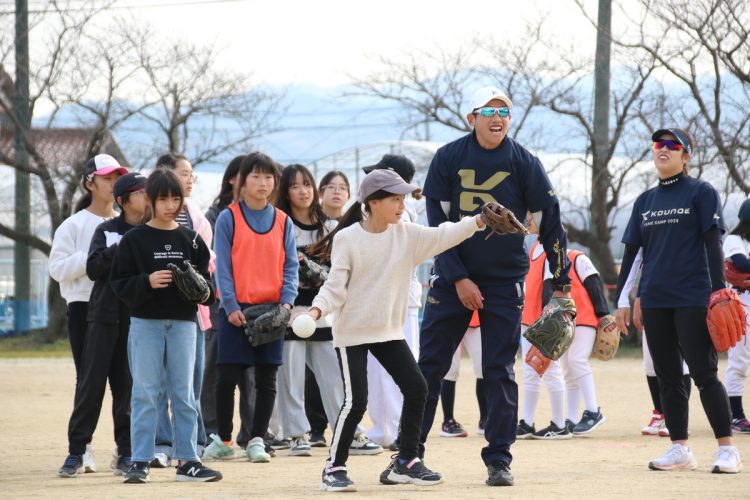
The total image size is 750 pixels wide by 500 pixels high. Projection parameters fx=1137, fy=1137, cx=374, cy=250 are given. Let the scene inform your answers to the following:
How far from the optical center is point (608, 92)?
68.8 feet

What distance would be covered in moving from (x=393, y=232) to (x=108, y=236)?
1.78m

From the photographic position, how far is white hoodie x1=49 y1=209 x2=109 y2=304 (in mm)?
6914

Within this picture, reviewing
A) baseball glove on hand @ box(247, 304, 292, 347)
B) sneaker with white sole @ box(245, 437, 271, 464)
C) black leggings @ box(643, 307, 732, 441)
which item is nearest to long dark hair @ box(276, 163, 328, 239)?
baseball glove on hand @ box(247, 304, 292, 347)

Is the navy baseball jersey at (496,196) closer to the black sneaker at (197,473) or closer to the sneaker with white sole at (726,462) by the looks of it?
the sneaker with white sole at (726,462)

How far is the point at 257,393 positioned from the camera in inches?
296

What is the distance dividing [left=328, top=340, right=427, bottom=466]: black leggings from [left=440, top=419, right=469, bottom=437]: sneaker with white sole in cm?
309

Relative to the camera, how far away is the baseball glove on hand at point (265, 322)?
7215 mm

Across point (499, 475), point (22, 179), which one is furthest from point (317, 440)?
point (22, 179)

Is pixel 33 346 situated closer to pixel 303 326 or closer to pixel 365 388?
pixel 365 388

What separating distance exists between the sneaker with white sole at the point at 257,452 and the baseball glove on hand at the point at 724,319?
2.92 metres

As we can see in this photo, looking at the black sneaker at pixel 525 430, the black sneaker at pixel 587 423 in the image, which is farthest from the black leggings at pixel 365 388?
the black sneaker at pixel 587 423

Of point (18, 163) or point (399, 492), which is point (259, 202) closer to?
point (399, 492)

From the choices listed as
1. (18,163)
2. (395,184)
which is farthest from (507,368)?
(18,163)

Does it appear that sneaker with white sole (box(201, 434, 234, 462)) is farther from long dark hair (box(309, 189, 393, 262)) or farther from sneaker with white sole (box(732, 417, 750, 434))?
sneaker with white sole (box(732, 417, 750, 434))
